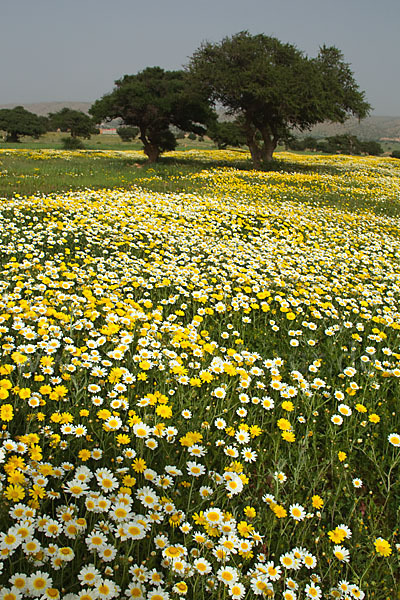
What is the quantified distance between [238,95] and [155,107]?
16.5 ft

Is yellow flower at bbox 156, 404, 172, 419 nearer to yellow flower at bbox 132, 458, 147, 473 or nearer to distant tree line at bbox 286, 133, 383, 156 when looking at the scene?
yellow flower at bbox 132, 458, 147, 473

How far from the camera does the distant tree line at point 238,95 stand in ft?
76.5

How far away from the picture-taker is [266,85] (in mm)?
23188

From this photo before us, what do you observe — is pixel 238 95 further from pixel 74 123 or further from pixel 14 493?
pixel 74 123

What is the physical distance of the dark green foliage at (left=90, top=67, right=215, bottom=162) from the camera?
78.6 ft

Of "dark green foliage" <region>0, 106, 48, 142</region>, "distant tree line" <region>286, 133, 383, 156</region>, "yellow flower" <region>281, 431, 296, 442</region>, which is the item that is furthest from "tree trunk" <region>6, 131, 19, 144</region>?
"yellow flower" <region>281, 431, 296, 442</region>

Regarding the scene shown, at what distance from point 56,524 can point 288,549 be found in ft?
4.18

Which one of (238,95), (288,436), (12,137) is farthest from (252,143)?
(12,137)

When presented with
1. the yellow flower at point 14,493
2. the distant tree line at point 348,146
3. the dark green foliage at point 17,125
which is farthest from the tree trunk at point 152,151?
the distant tree line at point 348,146

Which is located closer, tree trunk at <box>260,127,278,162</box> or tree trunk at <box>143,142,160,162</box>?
tree trunk at <box>143,142,160,162</box>

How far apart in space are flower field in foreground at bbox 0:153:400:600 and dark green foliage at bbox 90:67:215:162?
20.0 meters

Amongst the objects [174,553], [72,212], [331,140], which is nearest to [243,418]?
[174,553]

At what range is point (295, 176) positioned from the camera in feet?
67.8

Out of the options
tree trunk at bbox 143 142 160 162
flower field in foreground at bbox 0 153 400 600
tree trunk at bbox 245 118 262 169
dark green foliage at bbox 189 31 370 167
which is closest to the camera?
flower field in foreground at bbox 0 153 400 600
